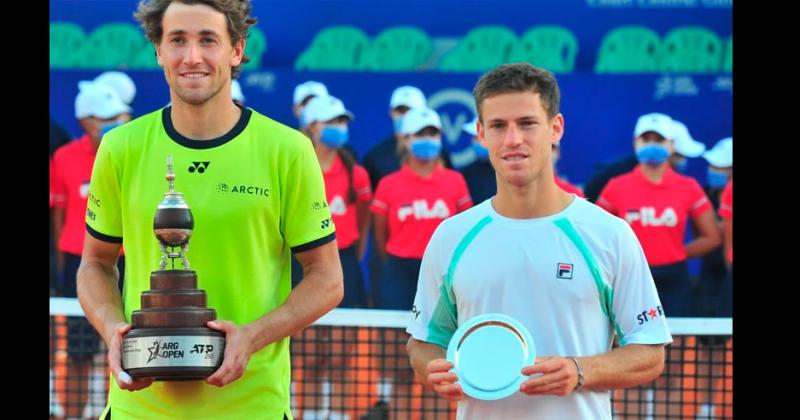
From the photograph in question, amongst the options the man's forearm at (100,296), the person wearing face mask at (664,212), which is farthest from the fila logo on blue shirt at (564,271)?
the person wearing face mask at (664,212)

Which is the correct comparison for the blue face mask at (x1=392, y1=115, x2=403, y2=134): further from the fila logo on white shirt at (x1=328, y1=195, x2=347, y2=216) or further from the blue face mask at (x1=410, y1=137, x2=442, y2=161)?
the fila logo on white shirt at (x1=328, y1=195, x2=347, y2=216)

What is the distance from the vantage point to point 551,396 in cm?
483

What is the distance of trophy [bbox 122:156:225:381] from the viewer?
462 cm

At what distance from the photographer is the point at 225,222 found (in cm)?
495

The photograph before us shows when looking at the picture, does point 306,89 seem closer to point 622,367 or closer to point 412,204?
point 412,204

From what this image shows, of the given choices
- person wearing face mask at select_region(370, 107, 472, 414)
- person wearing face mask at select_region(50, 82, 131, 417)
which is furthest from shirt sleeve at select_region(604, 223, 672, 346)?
person wearing face mask at select_region(50, 82, 131, 417)

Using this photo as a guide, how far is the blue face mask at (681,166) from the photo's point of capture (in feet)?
33.3

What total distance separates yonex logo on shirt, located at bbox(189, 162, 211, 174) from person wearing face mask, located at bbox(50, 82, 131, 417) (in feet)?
16.7

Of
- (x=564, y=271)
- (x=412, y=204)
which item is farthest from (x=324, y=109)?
(x=564, y=271)

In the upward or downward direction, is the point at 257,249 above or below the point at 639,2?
below

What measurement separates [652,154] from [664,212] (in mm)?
417
